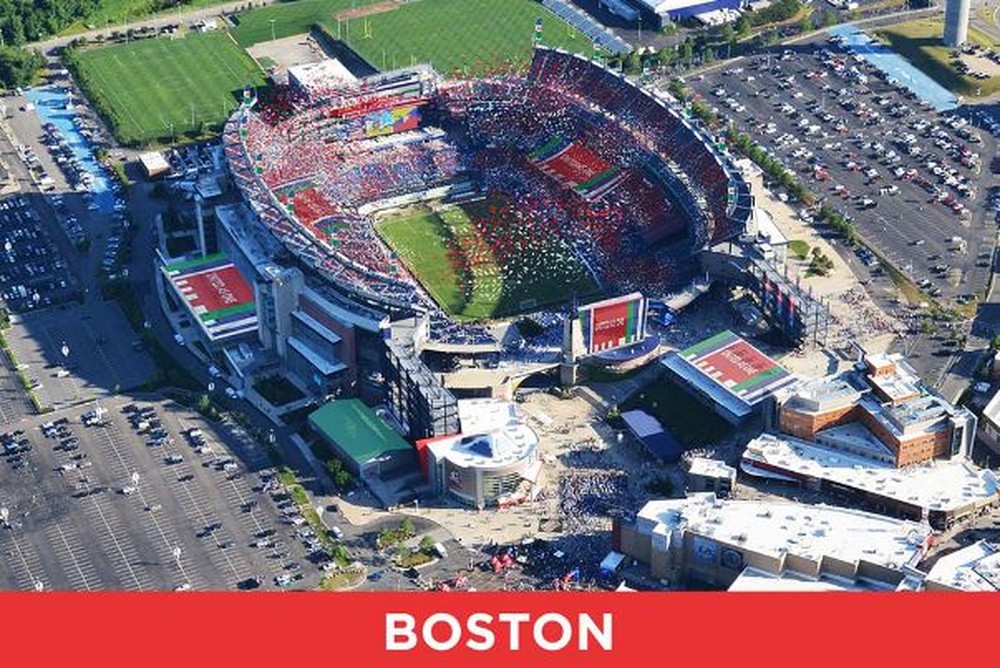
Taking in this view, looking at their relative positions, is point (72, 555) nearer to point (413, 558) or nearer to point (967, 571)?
point (413, 558)

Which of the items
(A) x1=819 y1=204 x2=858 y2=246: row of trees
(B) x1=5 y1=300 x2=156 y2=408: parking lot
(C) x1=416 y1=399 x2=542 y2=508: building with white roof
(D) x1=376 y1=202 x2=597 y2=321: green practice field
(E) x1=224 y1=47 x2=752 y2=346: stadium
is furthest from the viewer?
(A) x1=819 y1=204 x2=858 y2=246: row of trees

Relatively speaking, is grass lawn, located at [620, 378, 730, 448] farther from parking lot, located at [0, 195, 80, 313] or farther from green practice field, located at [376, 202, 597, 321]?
parking lot, located at [0, 195, 80, 313]

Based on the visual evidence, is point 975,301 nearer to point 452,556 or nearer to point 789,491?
point 789,491

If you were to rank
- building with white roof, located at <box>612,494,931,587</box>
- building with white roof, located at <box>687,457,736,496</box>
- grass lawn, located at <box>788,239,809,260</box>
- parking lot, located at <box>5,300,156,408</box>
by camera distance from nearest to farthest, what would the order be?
1. building with white roof, located at <box>612,494,931,587</box>
2. building with white roof, located at <box>687,457,736,496</box>
3. parking lot, located at <box>5,300,156,408</box>
4. grass lawn, located at <box>788,239,809,260</box>

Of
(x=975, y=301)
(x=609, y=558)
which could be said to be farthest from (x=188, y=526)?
(x=975, y=301)

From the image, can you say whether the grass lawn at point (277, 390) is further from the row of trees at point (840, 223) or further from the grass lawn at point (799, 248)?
the row of trees at point (840, 223)

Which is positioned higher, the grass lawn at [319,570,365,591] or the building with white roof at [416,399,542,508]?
→ the building with white roof at [416,399,542,508]

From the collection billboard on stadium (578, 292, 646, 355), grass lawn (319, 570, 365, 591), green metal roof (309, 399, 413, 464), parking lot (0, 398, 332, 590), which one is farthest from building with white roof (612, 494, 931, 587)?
parking lot (0, 398, 332, 590)

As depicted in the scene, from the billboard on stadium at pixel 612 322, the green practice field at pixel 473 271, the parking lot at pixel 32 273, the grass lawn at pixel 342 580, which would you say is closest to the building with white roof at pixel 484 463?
the grass lawn at pixel 342 580
